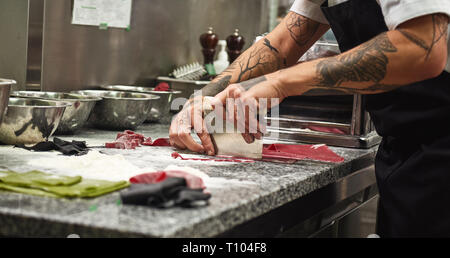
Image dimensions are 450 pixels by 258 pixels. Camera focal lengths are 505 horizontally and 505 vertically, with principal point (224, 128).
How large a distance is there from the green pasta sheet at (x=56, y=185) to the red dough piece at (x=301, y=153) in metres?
0.64

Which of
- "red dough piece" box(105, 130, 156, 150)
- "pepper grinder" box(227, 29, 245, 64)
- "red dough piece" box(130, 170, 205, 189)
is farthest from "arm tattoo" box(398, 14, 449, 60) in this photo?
"pepper grinder" box(227, 29, 245, 64)

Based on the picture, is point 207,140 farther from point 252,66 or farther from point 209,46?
point 209,46

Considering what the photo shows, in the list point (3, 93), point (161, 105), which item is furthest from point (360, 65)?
point (161, 105)

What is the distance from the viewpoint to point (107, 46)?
7.53 feet

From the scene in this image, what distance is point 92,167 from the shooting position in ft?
3.92

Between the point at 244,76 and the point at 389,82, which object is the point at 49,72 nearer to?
the point at 244,76

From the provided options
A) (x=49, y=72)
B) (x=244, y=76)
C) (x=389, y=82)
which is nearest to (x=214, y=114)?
Result: (x=244, y=76)

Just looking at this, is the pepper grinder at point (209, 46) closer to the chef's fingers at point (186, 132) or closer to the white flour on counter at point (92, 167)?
the chef's fingers at point (186, 132)

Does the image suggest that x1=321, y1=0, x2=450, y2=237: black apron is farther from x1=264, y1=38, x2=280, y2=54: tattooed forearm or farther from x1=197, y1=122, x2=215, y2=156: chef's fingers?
x1=197, y1=122, x2=215, y2=156: chef's fingers

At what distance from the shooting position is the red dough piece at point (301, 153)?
1572mm

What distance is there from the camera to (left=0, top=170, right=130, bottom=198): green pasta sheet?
0.96 meters

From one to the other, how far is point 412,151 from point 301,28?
59 cm

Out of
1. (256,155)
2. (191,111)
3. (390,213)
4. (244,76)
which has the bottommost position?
(390,213)
